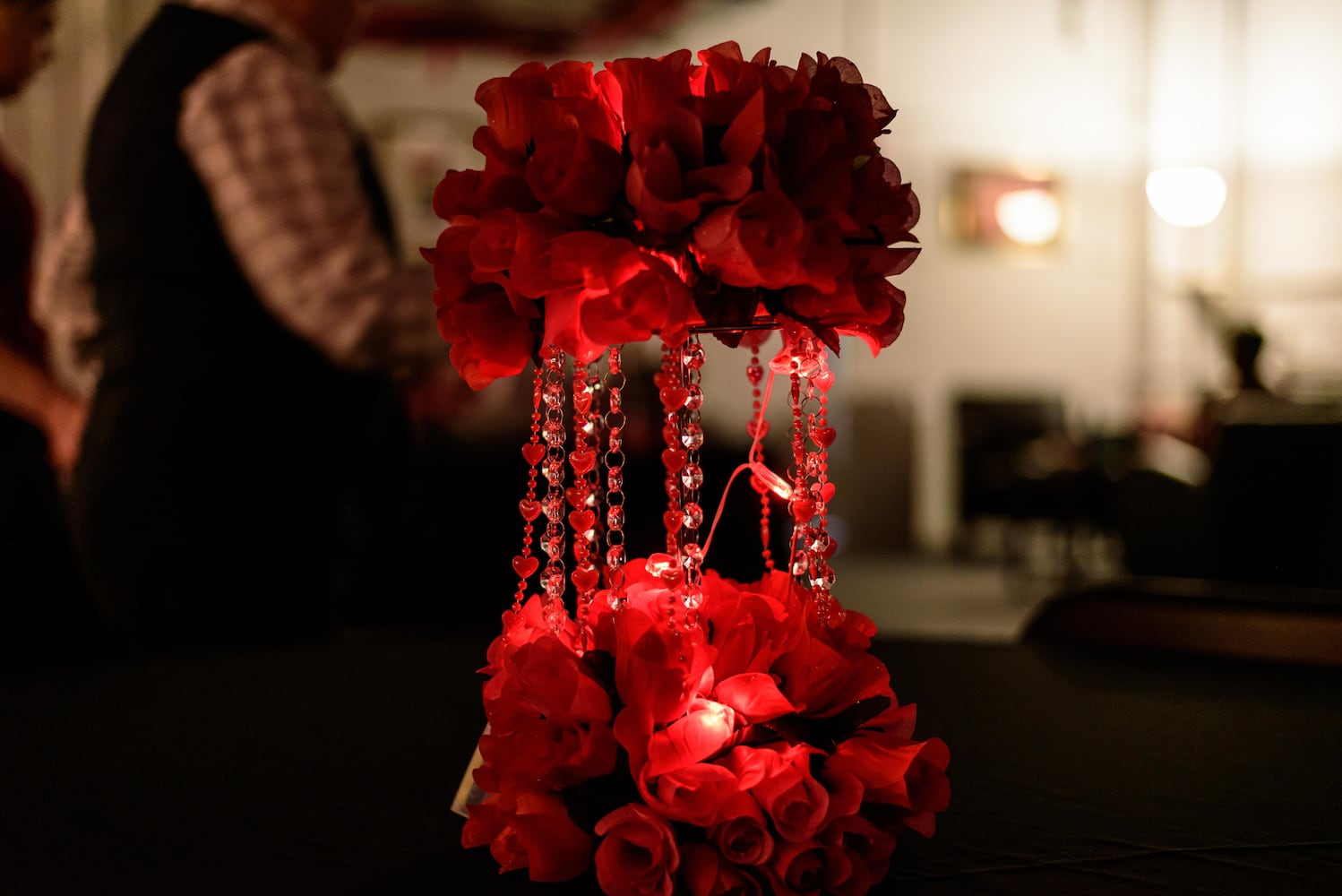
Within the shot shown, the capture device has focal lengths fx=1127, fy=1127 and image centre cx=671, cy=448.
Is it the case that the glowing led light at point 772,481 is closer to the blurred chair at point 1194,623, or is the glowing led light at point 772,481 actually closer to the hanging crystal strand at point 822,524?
the hanging crystal strand at point 822,524

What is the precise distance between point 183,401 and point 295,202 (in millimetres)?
269

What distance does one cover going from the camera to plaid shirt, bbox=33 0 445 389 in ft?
4.08

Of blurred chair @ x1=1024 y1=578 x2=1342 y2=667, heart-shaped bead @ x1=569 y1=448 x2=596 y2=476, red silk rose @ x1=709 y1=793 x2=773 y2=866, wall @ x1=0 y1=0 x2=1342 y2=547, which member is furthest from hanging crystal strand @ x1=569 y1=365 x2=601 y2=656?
wall @ x1=0 y1=0 x2=1342 y2=547

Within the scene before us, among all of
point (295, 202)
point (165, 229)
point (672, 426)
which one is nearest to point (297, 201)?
point (295, 202)

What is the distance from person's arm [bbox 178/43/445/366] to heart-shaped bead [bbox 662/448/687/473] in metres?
0.87

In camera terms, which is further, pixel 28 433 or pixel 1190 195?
pixel 1190 195

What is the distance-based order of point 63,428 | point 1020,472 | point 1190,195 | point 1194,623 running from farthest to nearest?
point 1190,195 < point 1020,472 < point 63,428 < point 1194,623

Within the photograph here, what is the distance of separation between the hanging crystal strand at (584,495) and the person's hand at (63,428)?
4.79 feet

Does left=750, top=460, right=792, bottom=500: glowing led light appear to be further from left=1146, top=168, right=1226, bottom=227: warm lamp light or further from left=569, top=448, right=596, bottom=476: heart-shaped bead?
left=1146, top=168, right=1226, bottom=227: warm lamp light

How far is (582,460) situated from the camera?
52 cm

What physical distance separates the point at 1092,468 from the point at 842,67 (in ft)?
15.2

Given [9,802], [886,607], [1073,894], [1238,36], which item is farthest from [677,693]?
[1238,36]

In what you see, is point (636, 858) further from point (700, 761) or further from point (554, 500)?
point (554, 500)

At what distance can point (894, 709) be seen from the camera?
53 centimetres
